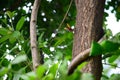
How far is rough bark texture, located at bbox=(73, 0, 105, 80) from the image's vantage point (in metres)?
0.79

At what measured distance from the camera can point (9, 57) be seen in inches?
34.5

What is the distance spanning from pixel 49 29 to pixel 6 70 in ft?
5.13

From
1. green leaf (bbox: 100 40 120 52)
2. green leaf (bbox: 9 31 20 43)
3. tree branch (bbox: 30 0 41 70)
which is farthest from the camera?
green leaf (bbox: 9 31 20 43)

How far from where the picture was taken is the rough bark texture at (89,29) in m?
0.79

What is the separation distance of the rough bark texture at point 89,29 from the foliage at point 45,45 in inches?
1.6

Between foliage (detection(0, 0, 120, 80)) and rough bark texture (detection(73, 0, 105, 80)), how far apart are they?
0.04m

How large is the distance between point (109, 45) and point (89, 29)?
376 millimetres

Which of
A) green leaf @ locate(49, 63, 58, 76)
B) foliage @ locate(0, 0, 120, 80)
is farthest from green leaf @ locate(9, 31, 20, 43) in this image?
green leaf @ locate(49, 63, 58, 76)

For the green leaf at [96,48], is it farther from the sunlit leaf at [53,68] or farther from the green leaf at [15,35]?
the green leaf at [15,35]

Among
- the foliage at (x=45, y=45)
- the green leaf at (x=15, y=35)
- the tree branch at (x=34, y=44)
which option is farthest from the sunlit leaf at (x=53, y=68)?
the green leaf at (x=15, y=35)

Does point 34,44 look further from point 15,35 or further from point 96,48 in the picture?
point 96,48

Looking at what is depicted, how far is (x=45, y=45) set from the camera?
949 millimetres

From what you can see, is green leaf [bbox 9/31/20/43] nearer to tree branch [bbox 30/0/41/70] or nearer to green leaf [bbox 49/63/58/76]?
tree branch [bbox 30/0/41/70]

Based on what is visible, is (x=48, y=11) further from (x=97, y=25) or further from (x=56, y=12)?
(x=97, y=25)
